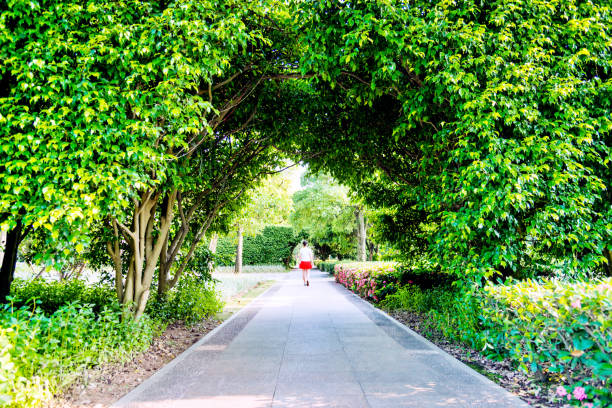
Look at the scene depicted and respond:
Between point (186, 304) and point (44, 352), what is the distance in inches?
171

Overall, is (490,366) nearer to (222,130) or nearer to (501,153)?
(501,153)

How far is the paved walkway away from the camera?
3.65 m

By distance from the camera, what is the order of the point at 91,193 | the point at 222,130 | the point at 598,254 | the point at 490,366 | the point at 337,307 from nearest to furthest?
the point at 91,193 < the point at 490,366 < the point at 598,254 < the point at 222,130 < the point at 337,307

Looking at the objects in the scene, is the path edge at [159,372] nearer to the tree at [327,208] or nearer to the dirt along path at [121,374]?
the dirt along path at [121,374]

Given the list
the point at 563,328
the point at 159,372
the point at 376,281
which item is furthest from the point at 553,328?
the point at 376,281

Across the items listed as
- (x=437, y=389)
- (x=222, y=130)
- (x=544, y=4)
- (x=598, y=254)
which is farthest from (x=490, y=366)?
(x=222, y=130)

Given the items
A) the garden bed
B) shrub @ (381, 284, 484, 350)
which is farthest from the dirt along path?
shrub @ (381, 284, 484, 350)

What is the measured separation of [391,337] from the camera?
6.42m

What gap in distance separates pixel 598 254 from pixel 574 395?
3.97 meters

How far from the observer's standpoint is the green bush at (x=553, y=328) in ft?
9.29

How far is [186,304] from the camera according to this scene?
802 centimetres

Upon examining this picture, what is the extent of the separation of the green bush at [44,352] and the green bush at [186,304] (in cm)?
272

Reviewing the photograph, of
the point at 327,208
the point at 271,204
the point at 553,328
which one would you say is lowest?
the point at 553,328

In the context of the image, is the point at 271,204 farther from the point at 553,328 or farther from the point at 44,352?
the point at 553,328
